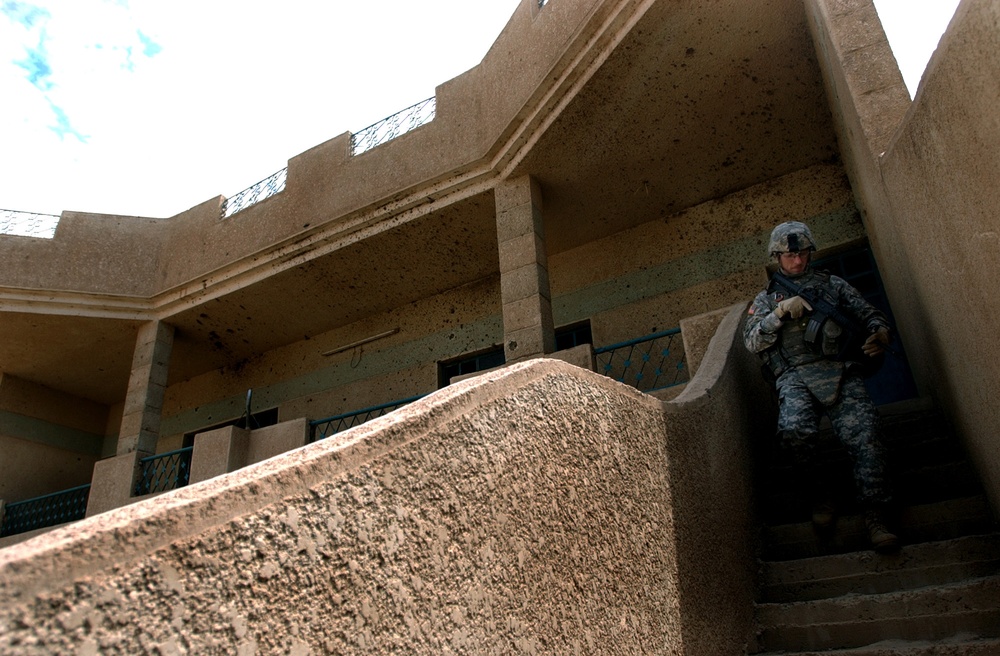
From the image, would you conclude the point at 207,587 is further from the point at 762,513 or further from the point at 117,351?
the point at 117,351

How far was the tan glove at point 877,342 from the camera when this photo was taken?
4184 millimetres

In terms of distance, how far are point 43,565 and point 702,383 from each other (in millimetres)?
3414

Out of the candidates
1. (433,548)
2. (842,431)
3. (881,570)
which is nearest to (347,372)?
(842,431)

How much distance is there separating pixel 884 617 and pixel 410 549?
8.82 feet

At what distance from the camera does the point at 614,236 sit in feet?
30.7

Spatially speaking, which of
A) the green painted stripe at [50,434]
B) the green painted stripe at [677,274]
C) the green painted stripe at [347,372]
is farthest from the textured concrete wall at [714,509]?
the green painted stripe at [50,434]

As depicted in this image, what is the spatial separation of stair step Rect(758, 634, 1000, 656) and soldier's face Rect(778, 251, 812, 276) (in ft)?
7.60

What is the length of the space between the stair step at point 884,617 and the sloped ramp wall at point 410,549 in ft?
3.48

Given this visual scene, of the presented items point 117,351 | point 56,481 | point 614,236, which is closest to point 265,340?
point 117,351

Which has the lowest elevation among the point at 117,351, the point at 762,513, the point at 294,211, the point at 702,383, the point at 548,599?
the point at 548,599

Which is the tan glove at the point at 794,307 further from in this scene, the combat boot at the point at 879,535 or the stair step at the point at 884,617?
the stair step at the point at 884,617

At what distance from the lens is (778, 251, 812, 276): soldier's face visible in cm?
464

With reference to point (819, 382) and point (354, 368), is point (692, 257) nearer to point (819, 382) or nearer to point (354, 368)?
point (819, 382)

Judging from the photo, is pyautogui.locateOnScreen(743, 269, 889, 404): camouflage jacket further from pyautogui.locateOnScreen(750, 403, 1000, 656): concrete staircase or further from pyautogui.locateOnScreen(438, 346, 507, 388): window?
pyautogui.locateOnScreen(438, 346, 507, 388): window
